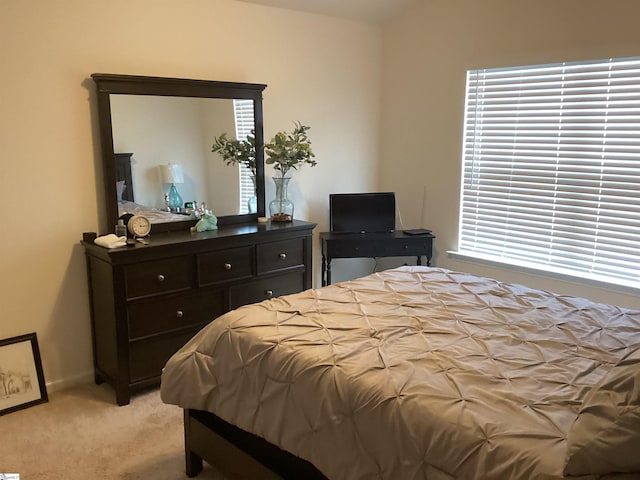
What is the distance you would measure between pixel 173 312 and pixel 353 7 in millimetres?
2709

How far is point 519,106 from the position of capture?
3.90m

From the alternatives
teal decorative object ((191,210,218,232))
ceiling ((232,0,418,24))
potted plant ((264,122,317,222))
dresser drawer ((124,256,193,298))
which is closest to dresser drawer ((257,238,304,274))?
potted plant ((264,122,317,222))

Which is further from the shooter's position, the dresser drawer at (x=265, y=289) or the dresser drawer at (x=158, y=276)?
the dresser drawer at (x=265, y=289)

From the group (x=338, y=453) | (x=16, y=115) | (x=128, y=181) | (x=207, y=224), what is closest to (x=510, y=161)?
(x=207, y=224)

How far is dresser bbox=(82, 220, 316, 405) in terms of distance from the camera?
3006 mm

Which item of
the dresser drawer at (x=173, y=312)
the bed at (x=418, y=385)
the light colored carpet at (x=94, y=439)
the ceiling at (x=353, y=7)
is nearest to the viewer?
the bed at (x=418, y=385)

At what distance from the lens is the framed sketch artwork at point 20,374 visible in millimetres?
2977

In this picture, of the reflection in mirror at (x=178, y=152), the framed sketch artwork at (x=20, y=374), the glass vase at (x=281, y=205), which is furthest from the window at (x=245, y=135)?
the framed sketch artwork at (x=20, y=374)

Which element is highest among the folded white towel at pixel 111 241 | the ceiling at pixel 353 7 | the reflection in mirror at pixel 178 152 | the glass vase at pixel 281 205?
the ceiling at pixel 353 7

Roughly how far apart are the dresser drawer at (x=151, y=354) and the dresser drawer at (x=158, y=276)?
291mm

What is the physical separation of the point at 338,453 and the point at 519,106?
3.05 m

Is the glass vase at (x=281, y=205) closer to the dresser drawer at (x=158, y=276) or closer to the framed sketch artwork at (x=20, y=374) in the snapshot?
the dresser drawer at (x=158, y=276)

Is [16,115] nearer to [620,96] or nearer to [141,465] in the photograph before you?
[141,465]

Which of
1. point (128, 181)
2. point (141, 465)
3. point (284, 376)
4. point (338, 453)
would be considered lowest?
point (141, 465)
